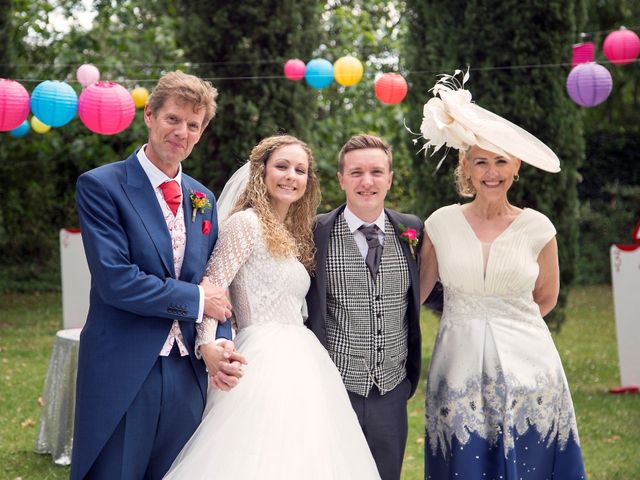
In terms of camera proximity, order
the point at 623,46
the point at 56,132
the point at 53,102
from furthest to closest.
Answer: the point at 56,132, the point at 623,46, the point at 53,102

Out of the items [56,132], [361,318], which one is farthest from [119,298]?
[56,132]

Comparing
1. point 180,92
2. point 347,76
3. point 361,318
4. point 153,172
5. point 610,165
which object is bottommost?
point 361,318

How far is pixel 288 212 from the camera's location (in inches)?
149

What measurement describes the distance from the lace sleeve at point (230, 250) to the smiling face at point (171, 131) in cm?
41

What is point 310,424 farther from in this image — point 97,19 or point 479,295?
point 97,19

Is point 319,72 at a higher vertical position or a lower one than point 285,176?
higher

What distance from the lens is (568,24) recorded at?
8.20 m

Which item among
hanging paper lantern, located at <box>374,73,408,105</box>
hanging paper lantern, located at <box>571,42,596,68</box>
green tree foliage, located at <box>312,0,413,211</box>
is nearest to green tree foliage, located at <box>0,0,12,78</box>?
green tree foliage, located at <box>312,0,413,211</box>

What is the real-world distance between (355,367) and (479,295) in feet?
2.09

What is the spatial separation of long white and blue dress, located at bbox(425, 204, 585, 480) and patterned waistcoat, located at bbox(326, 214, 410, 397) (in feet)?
0.90

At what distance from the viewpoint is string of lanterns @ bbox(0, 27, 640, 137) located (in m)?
6.72

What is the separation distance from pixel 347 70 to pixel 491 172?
410cm

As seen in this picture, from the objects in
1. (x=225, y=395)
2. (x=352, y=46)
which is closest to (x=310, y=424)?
(x=225, y=395)

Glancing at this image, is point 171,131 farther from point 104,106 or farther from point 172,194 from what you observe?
point 104,106
